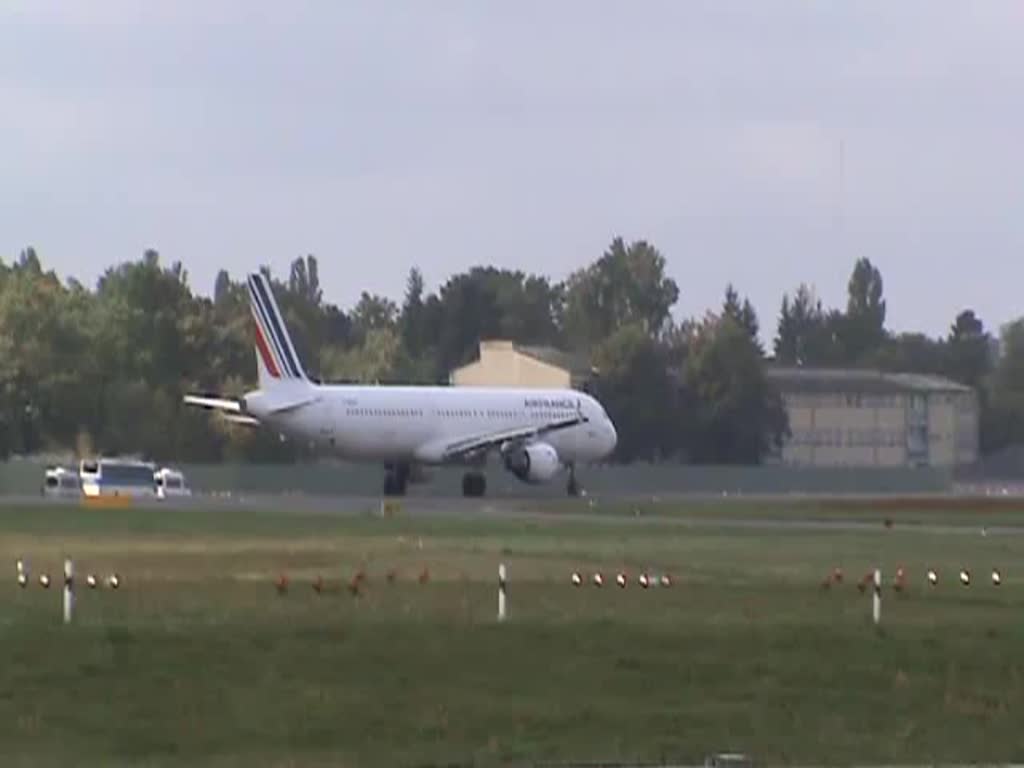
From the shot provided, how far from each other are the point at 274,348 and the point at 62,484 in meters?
8.82

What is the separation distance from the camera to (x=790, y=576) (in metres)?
44.7

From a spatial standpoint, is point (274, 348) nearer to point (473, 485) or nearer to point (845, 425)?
point (473, 485)

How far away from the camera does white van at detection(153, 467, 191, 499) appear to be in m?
94.8

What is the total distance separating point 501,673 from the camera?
2769 cm

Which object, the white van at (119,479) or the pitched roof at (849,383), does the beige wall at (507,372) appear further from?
the white van at (119,479)

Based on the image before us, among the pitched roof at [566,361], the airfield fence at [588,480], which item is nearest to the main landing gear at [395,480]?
the airfield fence at [588,480]

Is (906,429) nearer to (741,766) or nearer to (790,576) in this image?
(790,576)

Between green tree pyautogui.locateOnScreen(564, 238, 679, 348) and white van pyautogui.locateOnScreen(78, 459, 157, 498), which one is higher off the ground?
green tree pyautogui.locateOnScreen(564, 238, 679, 348)

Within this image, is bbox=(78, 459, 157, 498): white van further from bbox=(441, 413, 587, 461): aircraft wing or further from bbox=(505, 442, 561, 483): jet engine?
bbox=(505, 442, 561, 483): jet engine

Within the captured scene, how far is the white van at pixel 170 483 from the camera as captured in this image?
9481 centimetres

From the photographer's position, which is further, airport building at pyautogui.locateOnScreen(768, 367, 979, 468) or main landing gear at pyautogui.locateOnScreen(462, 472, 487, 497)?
airport building at pyautogui.locateOnScreen(768, 367, 979, 468)

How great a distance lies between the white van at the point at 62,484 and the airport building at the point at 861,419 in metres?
65.3

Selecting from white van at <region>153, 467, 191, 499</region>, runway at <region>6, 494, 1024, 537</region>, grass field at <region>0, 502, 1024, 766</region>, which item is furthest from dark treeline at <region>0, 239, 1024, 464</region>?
grass field at <region>0, 502, 1024, 766</region>

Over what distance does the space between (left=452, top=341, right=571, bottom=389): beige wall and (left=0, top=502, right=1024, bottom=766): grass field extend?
108766 mm
